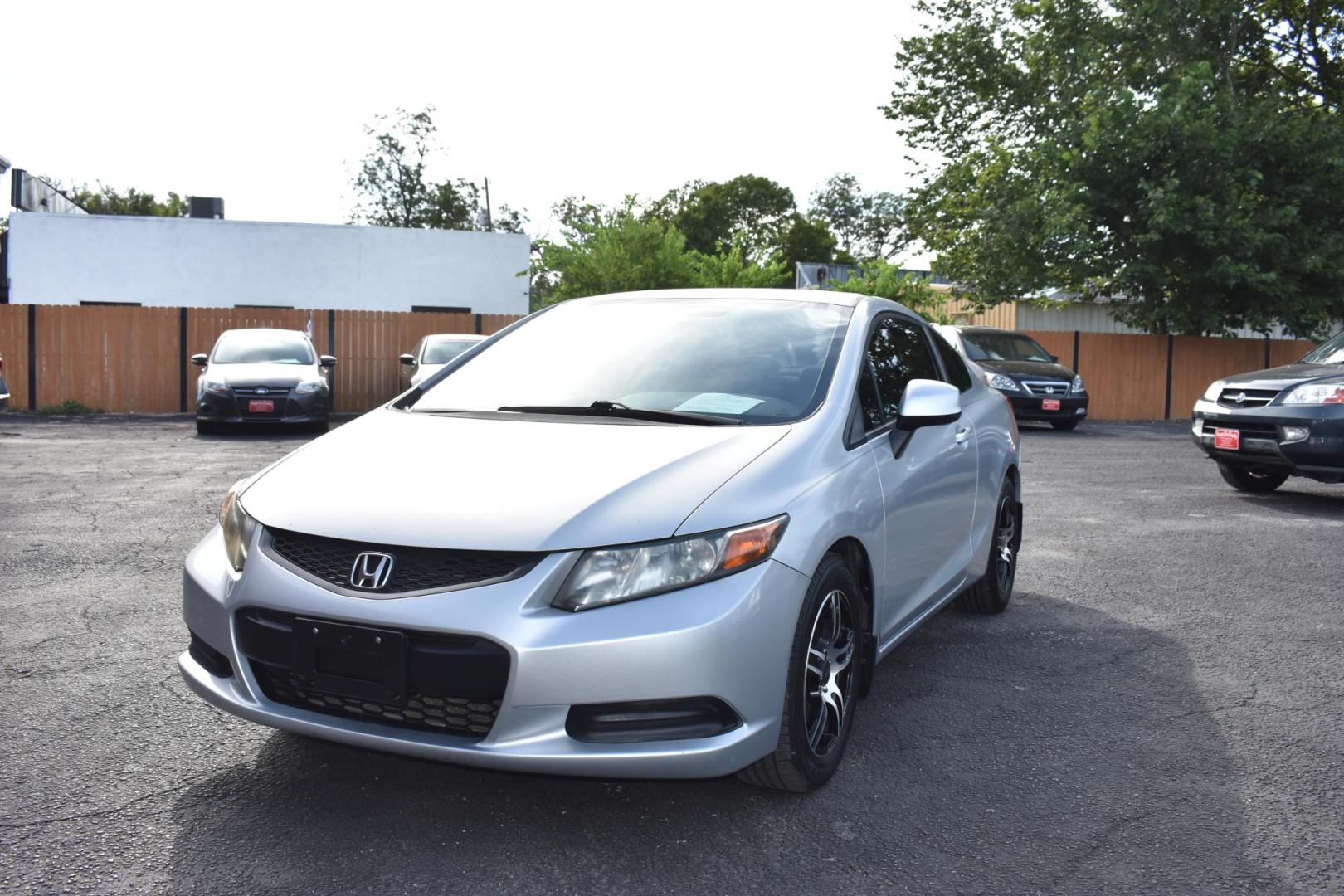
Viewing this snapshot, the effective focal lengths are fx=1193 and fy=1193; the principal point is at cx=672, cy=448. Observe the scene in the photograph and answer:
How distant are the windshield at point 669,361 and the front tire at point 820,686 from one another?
602 millimetres

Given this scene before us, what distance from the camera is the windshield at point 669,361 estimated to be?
3.99m

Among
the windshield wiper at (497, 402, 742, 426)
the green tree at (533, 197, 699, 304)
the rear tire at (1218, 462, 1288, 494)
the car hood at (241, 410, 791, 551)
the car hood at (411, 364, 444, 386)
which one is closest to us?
the car hood at (241, 410, 791, 551)

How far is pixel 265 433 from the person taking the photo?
16.9 meters

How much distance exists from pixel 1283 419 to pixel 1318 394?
31cm

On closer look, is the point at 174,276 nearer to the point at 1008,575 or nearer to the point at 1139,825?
the point at 1008,575

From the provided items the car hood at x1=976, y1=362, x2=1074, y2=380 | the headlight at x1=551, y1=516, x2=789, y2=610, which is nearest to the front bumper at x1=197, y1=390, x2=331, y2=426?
the car hood at x1=976, y1=362, x2=1074, y2=380

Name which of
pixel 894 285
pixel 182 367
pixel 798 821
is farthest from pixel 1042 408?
pixel 798 821

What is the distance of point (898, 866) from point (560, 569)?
114 centimetres

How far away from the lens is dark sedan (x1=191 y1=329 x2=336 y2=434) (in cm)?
1606

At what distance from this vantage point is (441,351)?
18.7 metres

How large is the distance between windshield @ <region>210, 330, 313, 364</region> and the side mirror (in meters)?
14.4

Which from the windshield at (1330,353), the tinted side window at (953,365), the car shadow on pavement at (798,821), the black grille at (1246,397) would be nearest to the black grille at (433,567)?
the car shadow on pavement at (798,821)

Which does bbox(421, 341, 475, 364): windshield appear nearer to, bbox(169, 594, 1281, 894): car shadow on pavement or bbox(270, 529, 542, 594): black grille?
bbox(169, 594, 1281, 894): car shadow on pavement

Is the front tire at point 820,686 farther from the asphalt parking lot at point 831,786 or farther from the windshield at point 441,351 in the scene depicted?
the windshield at point 441,351
